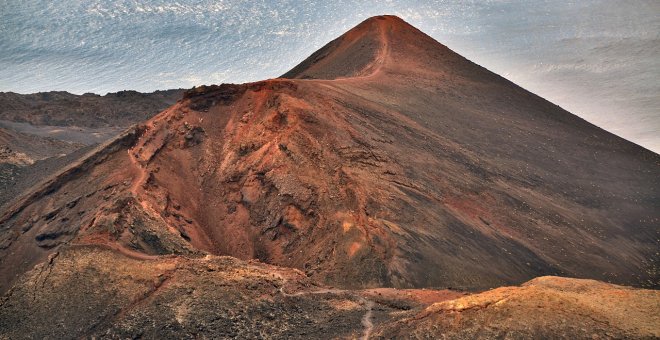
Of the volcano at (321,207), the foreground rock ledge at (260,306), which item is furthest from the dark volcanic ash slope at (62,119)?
the foreground rock ledge at (260,306)

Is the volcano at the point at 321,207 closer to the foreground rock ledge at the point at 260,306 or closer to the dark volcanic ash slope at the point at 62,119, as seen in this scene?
the foreground rock ledge at the point at 260,306

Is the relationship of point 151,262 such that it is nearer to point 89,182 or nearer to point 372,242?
point 372,242

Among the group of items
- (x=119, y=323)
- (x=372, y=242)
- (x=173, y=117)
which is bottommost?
(x=119, y=323)

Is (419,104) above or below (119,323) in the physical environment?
above

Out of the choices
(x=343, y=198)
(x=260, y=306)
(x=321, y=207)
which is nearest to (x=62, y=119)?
(x=321, y=207)

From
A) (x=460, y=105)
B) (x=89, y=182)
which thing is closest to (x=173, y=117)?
(x=89, y=182)

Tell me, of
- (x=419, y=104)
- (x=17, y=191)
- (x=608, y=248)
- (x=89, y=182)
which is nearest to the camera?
(x=89, y=182)

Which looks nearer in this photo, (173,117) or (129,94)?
(173,117)

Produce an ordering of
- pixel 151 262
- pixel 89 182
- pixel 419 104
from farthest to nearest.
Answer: pixel 419 104, pixel 89 182, pixel 151 262

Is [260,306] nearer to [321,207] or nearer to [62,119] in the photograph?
[321,207]
